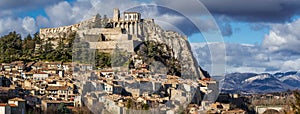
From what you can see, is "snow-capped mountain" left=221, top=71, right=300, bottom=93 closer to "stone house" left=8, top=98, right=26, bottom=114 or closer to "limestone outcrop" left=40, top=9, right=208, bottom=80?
"limestone outcrop" left=40, top=9, right=208, bottom=80

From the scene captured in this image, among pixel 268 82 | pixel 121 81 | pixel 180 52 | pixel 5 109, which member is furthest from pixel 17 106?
pixel 268 82

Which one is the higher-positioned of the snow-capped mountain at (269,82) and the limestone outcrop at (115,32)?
the limestone outcrop at (115,32)

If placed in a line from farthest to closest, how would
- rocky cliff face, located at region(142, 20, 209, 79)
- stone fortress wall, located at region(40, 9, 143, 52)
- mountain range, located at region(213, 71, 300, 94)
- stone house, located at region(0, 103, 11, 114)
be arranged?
1. mountain range, located at region(213, 71, 300, 94)
2. stone fortress wall, located at region(40, 9, 143, 52)
3. stone house, located at region(0, 103, 11, 114)
4. rocky cliff face, located at region(142, 20, 209, 79)

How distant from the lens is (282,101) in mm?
45062

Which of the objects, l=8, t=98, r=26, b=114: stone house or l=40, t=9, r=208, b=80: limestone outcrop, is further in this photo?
l=40, t=9, r=208, b=80: limestone outcrop

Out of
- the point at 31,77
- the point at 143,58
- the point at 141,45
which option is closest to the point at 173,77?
the point at 143,58

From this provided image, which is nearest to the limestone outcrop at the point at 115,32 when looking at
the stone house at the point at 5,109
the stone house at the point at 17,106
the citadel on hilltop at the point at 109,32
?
the citadel on hilltop at the point at 109,32

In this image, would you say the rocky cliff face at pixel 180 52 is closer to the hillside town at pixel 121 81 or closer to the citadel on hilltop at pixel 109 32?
the hillside town at pixel 121 81

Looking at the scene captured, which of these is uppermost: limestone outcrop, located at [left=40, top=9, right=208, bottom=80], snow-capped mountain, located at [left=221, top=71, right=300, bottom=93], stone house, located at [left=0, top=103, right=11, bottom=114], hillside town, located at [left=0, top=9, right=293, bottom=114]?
limestone outcrop, located at [left=40, top=9, right=208, bottom=80]

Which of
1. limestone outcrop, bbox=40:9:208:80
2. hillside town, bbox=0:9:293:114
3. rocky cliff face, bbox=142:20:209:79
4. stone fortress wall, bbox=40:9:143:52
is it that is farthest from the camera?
stone fortress wall, bbox=40:9:143:52

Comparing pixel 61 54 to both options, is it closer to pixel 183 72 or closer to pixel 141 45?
pixel 141 45

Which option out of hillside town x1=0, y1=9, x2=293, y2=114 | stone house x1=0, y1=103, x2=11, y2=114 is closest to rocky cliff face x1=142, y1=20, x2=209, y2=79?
hillside town x1=0, y1=9, x2=293, y2=114

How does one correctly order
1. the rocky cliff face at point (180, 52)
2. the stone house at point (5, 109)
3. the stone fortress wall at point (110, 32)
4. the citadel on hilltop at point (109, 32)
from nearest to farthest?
the rocky cliff face at point (180, 52)
the stone house at point (5, 109)
the stone fortress wall at point (110, 32)
the citadel on hilltop at point (109, 32)

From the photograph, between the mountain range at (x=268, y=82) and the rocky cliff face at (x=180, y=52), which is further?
the mountain range at (x=268, y=82)
